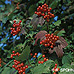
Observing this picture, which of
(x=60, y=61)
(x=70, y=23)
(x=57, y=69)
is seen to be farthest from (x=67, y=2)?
(x=57, y=69)

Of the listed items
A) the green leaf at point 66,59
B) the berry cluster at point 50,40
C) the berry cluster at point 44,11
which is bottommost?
the green leaf at point 66,59

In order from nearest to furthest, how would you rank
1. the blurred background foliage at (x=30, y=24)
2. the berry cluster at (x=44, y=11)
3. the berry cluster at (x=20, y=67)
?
1. the berry cluster at (x=20, y=67)
2. the berry cluster at (x=44, y=11)
3. the blurred background foliage at (x=30, y=24)

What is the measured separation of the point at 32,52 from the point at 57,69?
0.83 metres

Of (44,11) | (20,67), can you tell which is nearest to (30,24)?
(44,11)

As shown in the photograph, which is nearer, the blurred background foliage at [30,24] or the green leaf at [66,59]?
the green leaf at [66,59]

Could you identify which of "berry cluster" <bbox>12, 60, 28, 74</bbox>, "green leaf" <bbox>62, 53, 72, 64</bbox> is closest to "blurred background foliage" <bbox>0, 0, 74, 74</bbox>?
"green leaf" <bbox>62, 53, 72, 64</bbox>

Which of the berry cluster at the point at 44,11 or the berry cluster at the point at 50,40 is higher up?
the berry cluster at the point at 44,11

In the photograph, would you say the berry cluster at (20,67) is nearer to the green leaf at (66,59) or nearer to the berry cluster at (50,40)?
the berry cluster at (50,40)

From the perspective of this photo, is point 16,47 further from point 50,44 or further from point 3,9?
point 3,9

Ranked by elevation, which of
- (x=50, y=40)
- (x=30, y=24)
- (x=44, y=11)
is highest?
(x=44, y=11)

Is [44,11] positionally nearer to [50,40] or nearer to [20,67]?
[50,40]

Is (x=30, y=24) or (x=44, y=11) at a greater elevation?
(x=44, y=11)

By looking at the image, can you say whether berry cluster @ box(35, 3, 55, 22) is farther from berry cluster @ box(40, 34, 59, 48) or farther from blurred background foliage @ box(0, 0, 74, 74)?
berry cluster @ box(40, 34, 59, 48)

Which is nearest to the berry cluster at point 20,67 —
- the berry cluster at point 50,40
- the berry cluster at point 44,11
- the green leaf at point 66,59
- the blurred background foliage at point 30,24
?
the blurred background foliage at point 30,24
